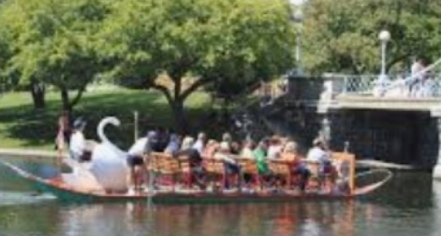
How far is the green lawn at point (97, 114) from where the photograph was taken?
59.6 m

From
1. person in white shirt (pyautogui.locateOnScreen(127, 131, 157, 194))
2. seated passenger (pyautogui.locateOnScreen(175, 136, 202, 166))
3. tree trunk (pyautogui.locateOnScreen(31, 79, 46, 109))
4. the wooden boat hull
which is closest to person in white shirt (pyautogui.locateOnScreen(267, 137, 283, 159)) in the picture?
the wooden boat hull

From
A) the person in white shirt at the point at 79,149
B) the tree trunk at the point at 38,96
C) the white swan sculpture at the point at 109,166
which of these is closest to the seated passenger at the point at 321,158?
the white swan sculpture at the point at 109,166

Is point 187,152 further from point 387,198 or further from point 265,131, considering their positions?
point 265,131

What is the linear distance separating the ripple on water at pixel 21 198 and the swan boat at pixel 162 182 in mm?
296

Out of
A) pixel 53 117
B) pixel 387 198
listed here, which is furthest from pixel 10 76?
pixel 387 198

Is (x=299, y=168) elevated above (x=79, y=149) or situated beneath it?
situated beneath

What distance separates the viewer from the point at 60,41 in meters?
57.5

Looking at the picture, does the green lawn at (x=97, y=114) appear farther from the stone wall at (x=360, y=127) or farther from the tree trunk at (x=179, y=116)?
the stone wall at (x=360, y=127)

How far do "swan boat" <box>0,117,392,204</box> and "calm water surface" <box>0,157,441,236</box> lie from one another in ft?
1.42

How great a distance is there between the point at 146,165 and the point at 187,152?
128 cm

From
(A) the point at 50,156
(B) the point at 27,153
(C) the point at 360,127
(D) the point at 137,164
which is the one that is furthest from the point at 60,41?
(D) the point at 137,164

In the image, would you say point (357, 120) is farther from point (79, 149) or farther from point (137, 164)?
point (79, 149)

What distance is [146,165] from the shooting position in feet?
113

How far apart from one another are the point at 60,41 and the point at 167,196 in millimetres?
24406
